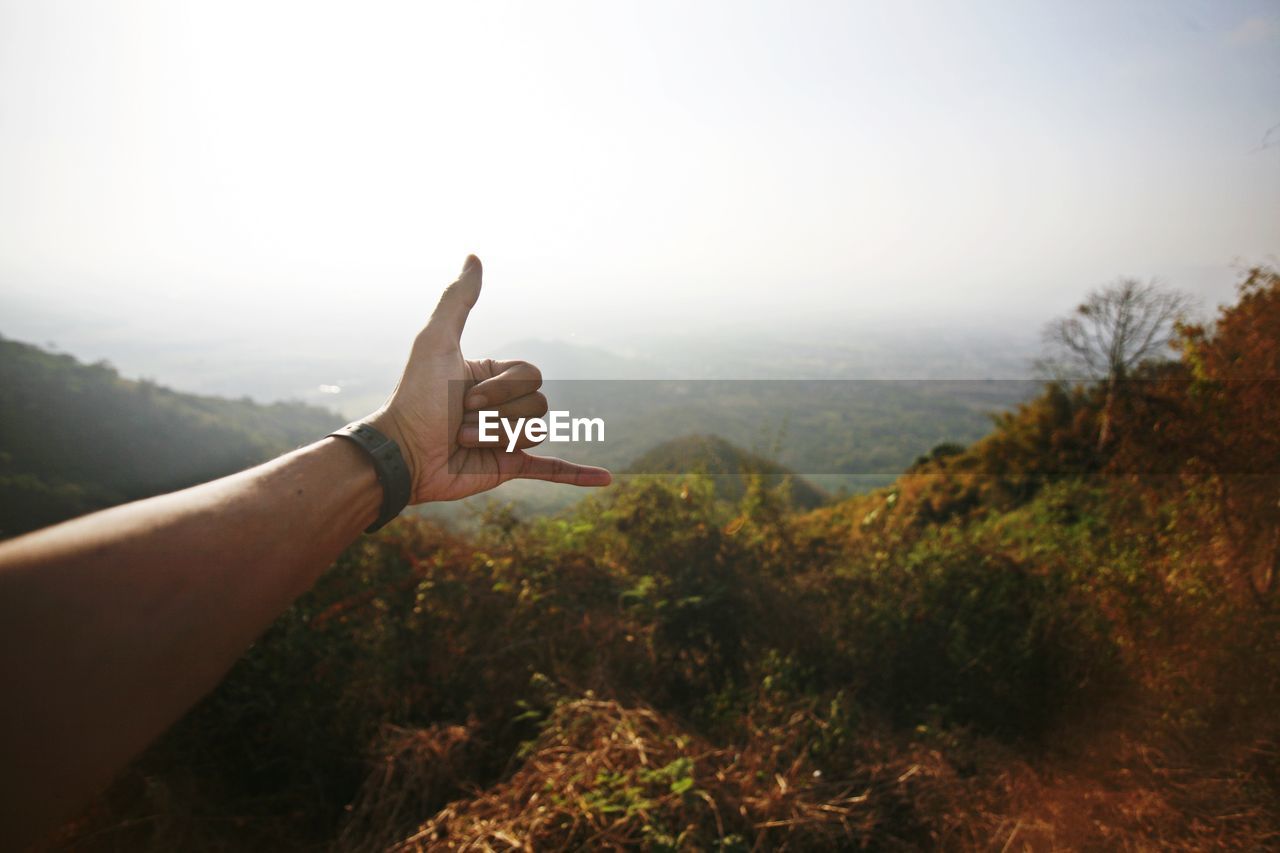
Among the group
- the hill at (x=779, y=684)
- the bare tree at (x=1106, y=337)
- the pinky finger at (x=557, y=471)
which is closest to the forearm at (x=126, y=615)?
the pinky finger at (x=557, y=471)

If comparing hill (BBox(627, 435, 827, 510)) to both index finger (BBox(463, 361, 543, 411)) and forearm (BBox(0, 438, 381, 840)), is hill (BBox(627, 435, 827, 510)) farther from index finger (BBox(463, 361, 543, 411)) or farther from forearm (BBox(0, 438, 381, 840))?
forearm (BBox(0, 438, 381, 840))

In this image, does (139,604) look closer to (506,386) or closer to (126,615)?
(126,615)

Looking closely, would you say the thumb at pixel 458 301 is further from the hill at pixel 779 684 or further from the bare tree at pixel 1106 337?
the bare tree at pixel 1106 337

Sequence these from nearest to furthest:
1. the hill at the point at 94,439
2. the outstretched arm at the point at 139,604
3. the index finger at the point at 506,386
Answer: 1. the outstretched arm at the point at 139,604
2. the index finger at the point at 506,386
3. the hill at the point at 94,439

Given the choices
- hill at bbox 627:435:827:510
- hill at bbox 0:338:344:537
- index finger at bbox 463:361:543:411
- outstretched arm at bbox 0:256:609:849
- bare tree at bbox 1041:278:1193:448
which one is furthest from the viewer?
bare tree at bbox 1041:278:1193:448

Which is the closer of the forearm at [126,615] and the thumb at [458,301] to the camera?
the forearm at [126,615]

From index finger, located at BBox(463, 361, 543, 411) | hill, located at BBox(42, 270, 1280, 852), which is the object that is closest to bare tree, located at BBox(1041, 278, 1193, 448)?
hill, located at BBox(42, 270, 1280, 852)

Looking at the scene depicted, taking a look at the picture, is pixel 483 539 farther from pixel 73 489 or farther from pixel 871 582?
pixel 73 489
